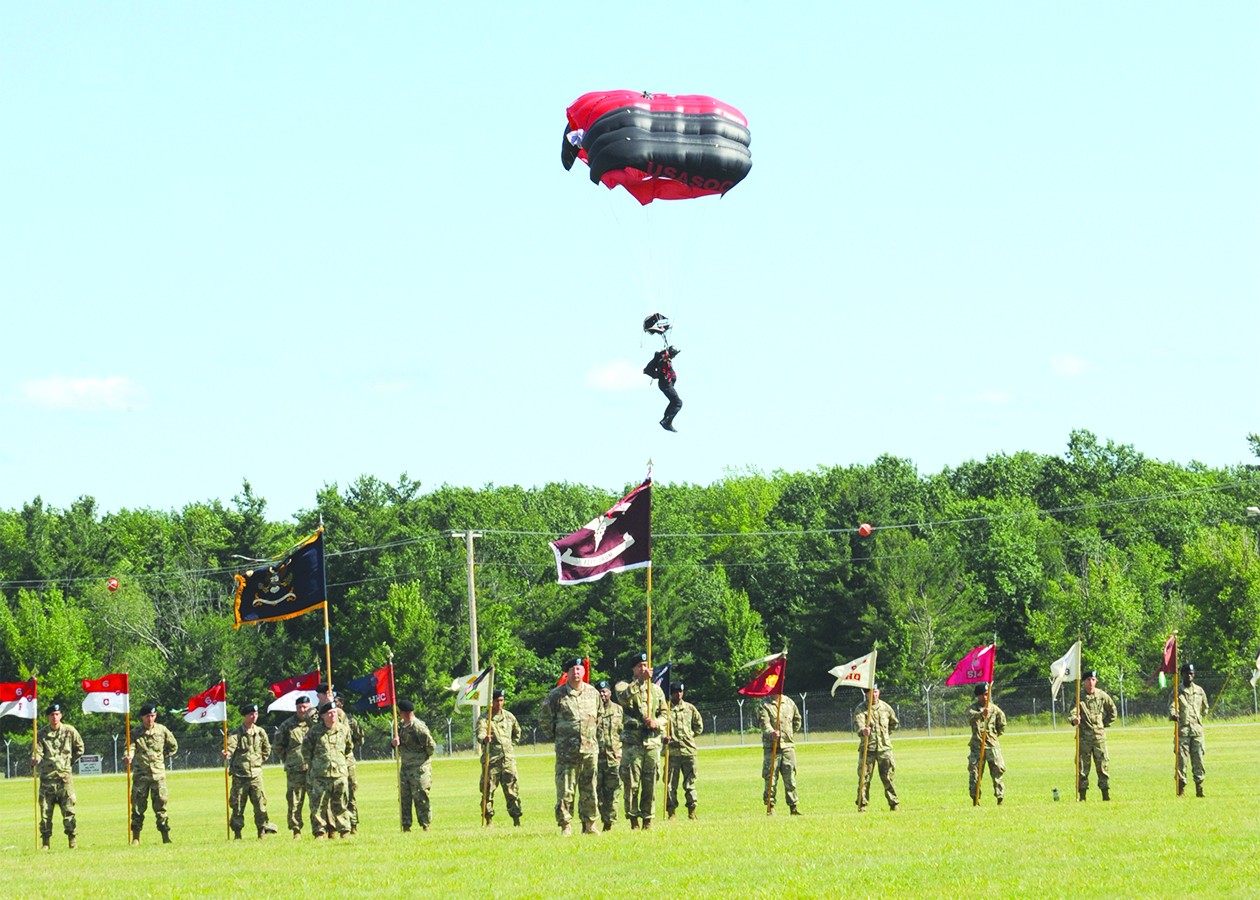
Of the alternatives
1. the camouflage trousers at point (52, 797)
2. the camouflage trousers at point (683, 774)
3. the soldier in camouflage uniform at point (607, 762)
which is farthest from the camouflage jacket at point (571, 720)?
the camouflage trousers at point (52, 797)

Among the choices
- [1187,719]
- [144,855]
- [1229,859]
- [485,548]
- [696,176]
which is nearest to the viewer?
[1229,859]

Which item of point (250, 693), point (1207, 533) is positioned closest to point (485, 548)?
Answer: point (250, 693)

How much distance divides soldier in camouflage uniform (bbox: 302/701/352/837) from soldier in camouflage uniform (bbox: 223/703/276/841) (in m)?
2.46

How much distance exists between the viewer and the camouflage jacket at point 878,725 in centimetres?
2428

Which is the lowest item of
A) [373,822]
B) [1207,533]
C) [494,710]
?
[373,822]

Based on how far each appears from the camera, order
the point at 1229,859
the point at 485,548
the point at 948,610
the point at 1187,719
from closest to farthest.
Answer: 1. the point at 1229,859
2. the point at 1187,719
3. the point at 948,610
4. the point at 485,548

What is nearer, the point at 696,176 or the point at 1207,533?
the point at 696,176

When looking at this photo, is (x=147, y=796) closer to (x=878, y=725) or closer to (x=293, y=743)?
(x=293, y=743)

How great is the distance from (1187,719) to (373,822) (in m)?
13.4

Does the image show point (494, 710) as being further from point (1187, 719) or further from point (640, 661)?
point (1187, 719)

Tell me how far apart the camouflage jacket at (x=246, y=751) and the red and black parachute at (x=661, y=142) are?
34.3ft

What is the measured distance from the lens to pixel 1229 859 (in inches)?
607

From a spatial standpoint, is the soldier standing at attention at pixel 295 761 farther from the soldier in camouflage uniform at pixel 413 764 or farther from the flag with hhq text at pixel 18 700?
the flag with hhq text at pixel 18 700

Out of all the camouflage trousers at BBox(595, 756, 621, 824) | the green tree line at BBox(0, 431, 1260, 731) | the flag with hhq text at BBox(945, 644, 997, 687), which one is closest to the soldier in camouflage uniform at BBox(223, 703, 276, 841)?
the camouflage trousers at BBox(595, 756, 621, 824)
